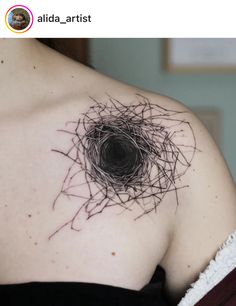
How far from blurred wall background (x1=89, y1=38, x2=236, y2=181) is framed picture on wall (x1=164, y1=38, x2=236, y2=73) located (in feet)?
0.08

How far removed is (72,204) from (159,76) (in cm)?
120

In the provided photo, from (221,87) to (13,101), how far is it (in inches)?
47.3

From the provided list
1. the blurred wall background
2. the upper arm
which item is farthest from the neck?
the blurred wall background

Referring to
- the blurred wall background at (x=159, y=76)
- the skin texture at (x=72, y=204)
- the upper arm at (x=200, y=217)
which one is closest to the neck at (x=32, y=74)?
the skin texture at (x=72, y=204)

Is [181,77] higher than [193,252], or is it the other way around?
[181,77]

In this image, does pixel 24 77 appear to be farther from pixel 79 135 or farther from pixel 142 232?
pixel 142 232

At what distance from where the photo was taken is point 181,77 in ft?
5.87

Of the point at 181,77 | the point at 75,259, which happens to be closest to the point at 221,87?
the point at 181,77

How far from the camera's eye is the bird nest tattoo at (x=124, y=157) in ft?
2.19
